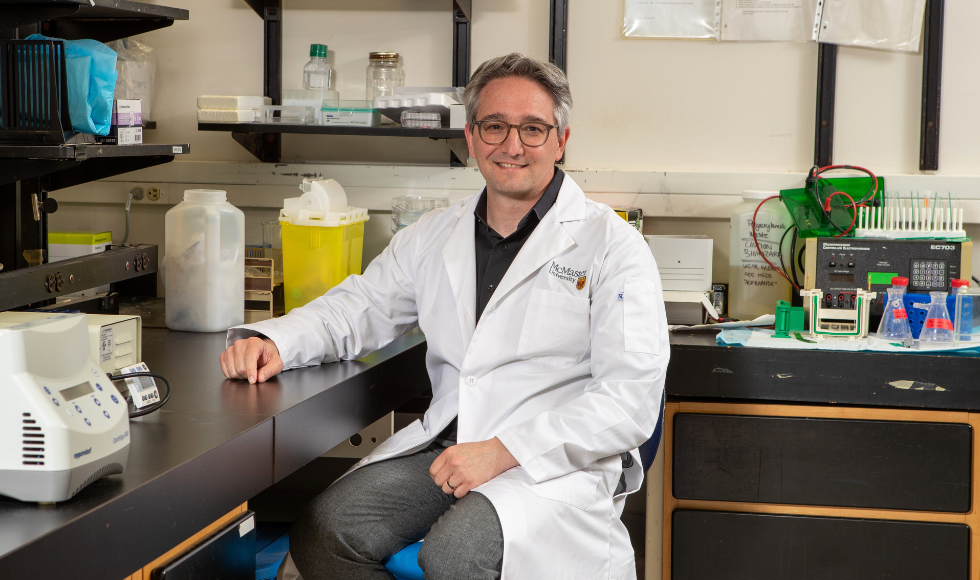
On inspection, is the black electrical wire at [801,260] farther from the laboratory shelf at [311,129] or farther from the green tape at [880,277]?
the laboratory shelf at [311,129]

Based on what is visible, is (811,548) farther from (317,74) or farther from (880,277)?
(317,74)

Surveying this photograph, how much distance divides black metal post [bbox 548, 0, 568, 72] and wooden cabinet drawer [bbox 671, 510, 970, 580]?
1342mm

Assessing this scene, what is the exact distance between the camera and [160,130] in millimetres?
2635

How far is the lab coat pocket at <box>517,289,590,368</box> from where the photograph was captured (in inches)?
59.0

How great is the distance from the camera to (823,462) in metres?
1.82

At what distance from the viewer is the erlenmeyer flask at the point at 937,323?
185 centimetres

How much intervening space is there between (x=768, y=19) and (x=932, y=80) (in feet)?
1.59

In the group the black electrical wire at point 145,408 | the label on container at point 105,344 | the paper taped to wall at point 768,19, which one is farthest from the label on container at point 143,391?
the paper taped to wall at point 768,19

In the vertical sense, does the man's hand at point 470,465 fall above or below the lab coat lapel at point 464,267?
below

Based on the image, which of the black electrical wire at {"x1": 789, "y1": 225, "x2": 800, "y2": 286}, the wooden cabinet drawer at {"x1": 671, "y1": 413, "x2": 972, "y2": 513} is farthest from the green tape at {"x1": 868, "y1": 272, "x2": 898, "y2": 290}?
the wooden cabinet drawer at {"x1": 671, "y1": 413, "x2": 972, "y2": 513}

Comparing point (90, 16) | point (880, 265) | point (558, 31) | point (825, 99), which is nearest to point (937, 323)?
point (880, 265)

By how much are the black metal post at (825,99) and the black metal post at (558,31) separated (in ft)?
2.42

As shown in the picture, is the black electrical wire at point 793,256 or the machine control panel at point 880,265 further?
the black electrical wire at point 793,256

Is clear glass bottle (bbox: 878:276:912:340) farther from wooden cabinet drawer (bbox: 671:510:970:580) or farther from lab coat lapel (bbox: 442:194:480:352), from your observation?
lab coat lapel (bbox: 442:194:480:352)
